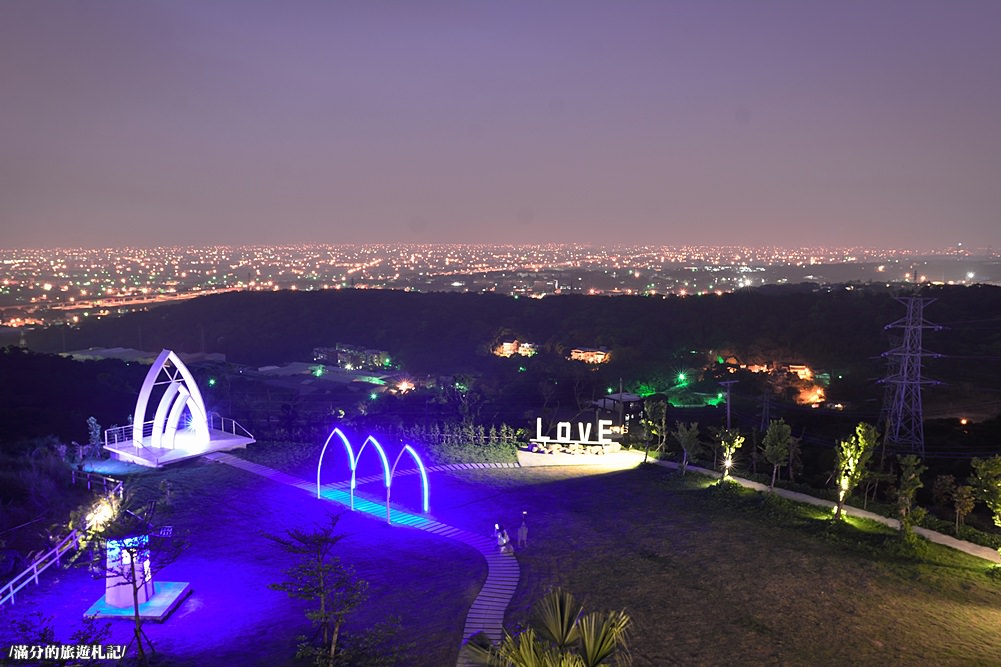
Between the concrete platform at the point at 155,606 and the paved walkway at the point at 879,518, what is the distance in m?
23.6

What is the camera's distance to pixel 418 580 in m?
21.0

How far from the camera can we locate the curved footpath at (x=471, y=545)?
17.6m

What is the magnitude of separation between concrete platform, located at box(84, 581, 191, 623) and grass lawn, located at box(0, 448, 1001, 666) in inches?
13.6

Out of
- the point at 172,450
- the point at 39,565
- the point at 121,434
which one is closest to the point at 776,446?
the point at 39,565

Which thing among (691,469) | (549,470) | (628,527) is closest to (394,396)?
(549,470)

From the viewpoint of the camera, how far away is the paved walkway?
74.9ft

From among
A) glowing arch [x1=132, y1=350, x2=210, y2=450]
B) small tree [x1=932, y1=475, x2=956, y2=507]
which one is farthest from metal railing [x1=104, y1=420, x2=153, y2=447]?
small tree [x1=932, y1=475, x2=956, y2=507]

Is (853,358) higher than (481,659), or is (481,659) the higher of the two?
(481,659)

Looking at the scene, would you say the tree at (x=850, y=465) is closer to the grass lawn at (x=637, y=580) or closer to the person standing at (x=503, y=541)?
the grass lawn at (x=637, y=580)

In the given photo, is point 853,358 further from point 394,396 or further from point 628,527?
point 628,527

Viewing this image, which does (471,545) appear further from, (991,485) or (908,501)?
(991,485)

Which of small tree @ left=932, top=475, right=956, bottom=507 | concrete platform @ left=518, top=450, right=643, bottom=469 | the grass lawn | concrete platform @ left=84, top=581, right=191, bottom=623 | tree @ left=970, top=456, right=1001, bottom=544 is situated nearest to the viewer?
the grass lawn

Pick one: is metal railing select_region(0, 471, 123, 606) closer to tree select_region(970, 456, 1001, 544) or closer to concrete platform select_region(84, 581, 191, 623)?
concrete platform select_region(84, 581, 191, 623)

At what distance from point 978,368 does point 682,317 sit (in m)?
45.5
